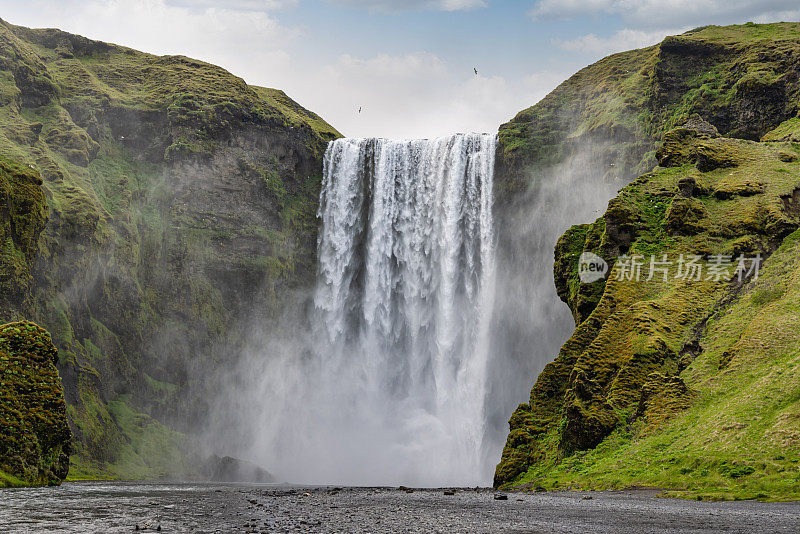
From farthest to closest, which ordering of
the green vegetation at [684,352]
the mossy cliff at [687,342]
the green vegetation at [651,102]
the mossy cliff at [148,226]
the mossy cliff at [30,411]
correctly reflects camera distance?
the mossy cliff at [148,226], the green vegetation at [651,102], the mossy cliff at [30,411], the mossy cliff at [687,342], the green vegetation at [684,352]

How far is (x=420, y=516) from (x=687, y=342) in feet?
65.8

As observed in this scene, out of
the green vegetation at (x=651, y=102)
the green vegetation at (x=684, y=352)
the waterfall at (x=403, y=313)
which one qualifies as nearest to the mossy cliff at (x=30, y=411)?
the green vegetation at (x=684, y=352)

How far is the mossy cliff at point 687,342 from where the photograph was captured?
82.6ft

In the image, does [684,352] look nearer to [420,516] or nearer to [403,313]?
[420,516]

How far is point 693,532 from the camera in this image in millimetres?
14398

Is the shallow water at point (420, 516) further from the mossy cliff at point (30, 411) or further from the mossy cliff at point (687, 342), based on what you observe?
the mossy cliff at point (30, 411)

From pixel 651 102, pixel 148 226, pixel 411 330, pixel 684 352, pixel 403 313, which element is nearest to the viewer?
pixel 684 352

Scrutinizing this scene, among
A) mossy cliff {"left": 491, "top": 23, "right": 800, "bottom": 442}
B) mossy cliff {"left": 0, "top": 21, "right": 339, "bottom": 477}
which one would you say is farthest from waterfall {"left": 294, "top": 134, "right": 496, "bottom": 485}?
mossy cliff {"left": 0, "top": 21, "right": 339, "bottom": 477}

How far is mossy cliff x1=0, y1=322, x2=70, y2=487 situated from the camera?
1500 inches

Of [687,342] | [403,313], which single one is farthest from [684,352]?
[403,313]

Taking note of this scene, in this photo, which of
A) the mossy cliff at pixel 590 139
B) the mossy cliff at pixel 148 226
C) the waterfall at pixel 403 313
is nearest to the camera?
the mossy cliff at pixel 590 139

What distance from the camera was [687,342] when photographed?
34.4 meters

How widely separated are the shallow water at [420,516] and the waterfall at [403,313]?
42.4 metres

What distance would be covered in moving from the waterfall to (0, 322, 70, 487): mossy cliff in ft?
107
